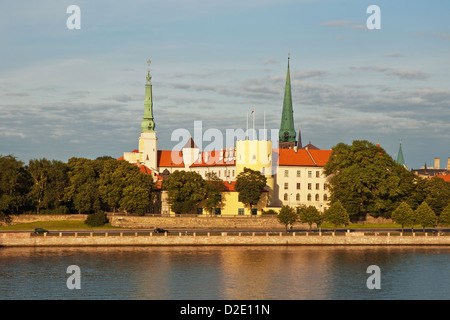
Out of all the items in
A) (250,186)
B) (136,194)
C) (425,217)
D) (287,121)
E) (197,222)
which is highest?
(287,121)

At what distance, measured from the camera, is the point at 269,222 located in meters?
103

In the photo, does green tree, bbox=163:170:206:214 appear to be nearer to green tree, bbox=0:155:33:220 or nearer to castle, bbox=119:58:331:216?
castle, bbox=119:58:331:216

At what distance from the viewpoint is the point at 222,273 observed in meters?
62.6

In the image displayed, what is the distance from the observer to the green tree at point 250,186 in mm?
107312

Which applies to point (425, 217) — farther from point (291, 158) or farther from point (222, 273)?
point (222, 273)

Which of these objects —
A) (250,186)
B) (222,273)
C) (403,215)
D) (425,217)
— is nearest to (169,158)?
(250,186)

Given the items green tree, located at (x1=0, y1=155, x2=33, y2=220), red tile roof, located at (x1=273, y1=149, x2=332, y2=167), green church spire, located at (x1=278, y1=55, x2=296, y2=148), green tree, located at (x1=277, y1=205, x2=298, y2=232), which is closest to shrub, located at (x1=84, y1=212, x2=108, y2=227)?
green tree, located at (x1=0, y1=155, x2=33, y2=220)

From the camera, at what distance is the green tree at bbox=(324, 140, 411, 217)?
106 m

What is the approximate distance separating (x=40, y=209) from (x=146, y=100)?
141ft

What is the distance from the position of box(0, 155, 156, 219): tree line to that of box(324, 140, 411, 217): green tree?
29.8 metres

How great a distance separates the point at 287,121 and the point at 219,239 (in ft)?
244

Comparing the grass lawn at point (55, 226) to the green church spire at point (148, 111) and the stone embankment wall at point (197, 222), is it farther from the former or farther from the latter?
the green church spire at point (148, 111)

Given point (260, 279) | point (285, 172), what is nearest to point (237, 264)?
point (260, 279)
